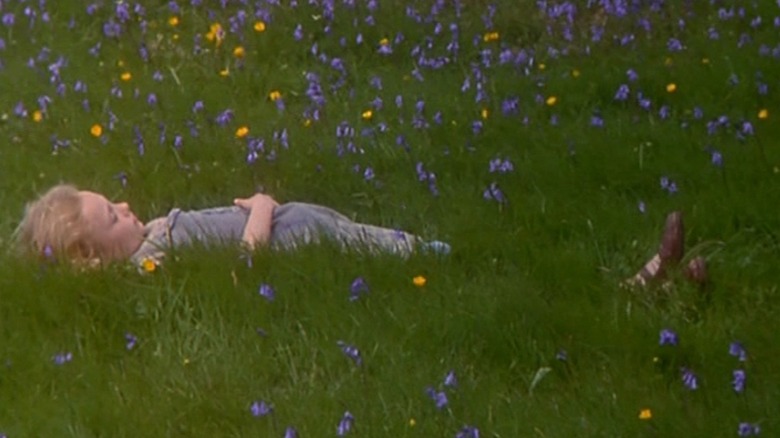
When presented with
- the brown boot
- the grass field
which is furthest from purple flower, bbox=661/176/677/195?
the brown boot

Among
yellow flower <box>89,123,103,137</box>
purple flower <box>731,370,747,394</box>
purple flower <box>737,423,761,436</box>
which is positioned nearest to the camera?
purple flower <box>737,423,761,436</box>

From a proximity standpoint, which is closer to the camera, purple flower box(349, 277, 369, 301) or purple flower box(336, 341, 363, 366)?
purple flower box(336, 341, 363, 366)

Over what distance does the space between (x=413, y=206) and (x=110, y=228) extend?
125 cm

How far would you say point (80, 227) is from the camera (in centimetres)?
560

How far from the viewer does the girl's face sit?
5.61 metres

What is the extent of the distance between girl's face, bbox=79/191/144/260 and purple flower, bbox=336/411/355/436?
6.10 feet

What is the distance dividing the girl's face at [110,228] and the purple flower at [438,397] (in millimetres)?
1878

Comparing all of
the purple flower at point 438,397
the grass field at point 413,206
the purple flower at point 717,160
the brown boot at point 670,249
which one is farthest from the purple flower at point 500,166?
the purple flower at point 438,397

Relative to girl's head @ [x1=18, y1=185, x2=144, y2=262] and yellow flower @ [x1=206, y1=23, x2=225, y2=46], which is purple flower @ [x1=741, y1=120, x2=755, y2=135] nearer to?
girl's head @ [x1=18, y1=185, x2=144, y2=262]

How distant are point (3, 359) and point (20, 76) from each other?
3.54 meters

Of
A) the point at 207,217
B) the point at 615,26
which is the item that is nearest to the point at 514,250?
the point at 207,217

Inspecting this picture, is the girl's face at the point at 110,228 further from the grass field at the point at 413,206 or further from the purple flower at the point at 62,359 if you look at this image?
the purple flower at the point at 62,359

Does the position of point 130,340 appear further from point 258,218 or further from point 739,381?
point 739,381

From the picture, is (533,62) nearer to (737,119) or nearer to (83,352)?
(737,119)
